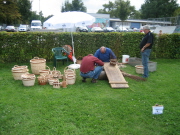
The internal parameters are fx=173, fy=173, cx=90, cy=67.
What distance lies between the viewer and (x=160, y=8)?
1930 inches

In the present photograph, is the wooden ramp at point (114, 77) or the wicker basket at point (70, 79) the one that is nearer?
the wooden ramp at point (114, 77)

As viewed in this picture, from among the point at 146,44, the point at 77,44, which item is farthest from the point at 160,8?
the point at 146,44

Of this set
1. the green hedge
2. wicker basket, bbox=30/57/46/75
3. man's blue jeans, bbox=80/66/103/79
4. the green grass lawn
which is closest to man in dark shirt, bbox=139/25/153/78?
the green grass lawn

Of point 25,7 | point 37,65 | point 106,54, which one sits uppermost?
point 25,7

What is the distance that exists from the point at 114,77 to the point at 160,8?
5047cm

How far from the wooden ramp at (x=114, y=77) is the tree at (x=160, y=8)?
49156mm

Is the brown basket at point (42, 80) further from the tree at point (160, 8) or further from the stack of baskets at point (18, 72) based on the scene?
the tree at point (160, 8)

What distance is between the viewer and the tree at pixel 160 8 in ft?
156

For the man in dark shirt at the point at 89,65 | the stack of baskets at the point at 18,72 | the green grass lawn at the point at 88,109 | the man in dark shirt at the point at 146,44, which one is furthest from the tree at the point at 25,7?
the man in dark shirt at the point at 146,44

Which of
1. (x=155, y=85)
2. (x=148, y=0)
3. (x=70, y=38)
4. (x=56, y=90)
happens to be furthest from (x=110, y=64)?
(x=148, y=0)

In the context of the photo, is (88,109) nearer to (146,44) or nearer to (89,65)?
(89,65)

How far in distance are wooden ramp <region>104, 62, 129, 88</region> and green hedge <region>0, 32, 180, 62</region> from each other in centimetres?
289

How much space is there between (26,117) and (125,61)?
6.19 m

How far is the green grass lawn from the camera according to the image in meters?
3.14
